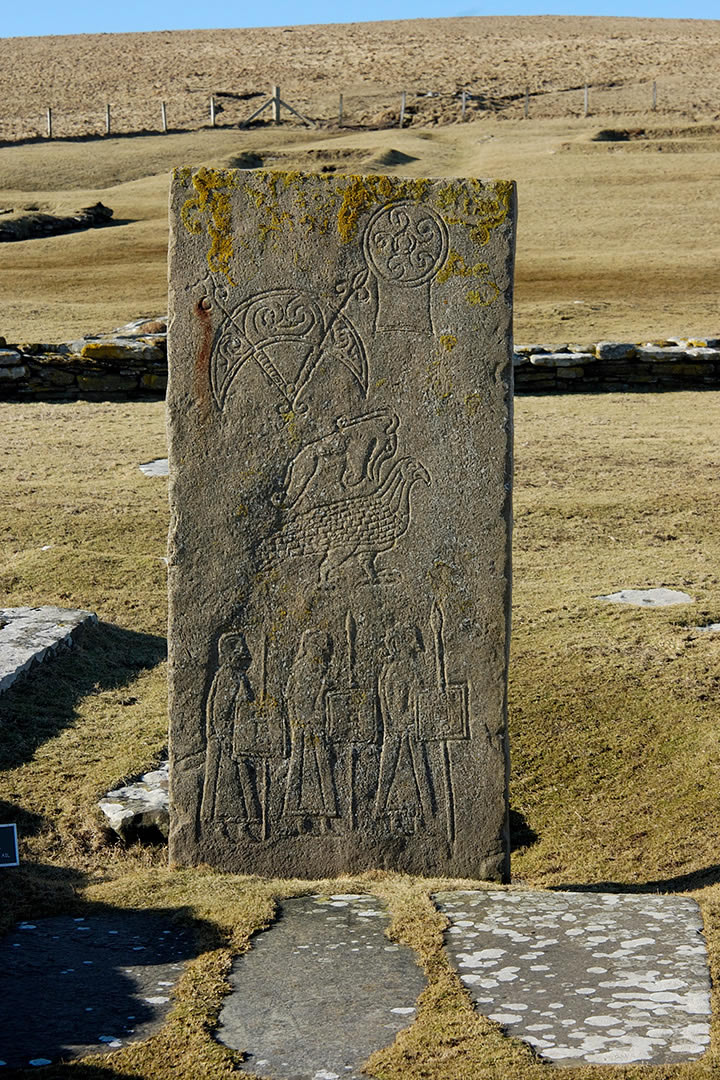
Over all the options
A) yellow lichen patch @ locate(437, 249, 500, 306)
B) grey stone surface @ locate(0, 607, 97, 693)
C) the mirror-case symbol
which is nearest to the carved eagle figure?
the mirror-case symbol

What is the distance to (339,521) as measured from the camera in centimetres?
471

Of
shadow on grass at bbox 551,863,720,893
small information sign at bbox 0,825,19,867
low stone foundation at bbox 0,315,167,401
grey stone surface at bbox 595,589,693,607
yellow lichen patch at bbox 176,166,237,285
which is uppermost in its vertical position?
yellow lichen patch at bbox 176,166,237,285

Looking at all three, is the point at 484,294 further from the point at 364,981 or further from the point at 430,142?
the point at 430,142

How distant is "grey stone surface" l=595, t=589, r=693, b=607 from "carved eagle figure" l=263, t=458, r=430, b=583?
3.68 meters

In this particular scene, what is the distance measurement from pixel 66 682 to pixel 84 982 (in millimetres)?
3315

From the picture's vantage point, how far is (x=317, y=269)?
4.62m

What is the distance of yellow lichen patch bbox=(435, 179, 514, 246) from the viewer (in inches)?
181

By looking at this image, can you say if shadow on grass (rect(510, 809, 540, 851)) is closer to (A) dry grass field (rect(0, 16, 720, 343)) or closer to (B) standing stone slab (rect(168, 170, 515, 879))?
(B) standing stone slab (rect(168, 170, 515, 879))

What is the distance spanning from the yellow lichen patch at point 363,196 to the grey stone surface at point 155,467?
6934 millimetres

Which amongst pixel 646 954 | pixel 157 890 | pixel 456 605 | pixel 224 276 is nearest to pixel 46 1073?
pixel 157 890

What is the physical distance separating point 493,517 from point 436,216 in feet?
3.67

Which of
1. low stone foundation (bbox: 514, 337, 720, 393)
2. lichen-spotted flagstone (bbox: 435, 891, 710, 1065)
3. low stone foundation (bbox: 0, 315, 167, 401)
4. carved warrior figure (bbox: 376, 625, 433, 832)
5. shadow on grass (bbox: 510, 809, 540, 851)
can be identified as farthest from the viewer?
low stone foundation (bbox: 514, 337, 720, 393)

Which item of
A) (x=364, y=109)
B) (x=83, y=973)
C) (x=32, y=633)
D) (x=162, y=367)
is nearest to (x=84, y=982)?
(x=83, y=973)

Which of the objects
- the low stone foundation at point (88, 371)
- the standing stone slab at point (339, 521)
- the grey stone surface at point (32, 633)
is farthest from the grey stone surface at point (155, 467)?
the standing stone slab at point (339, 521)
